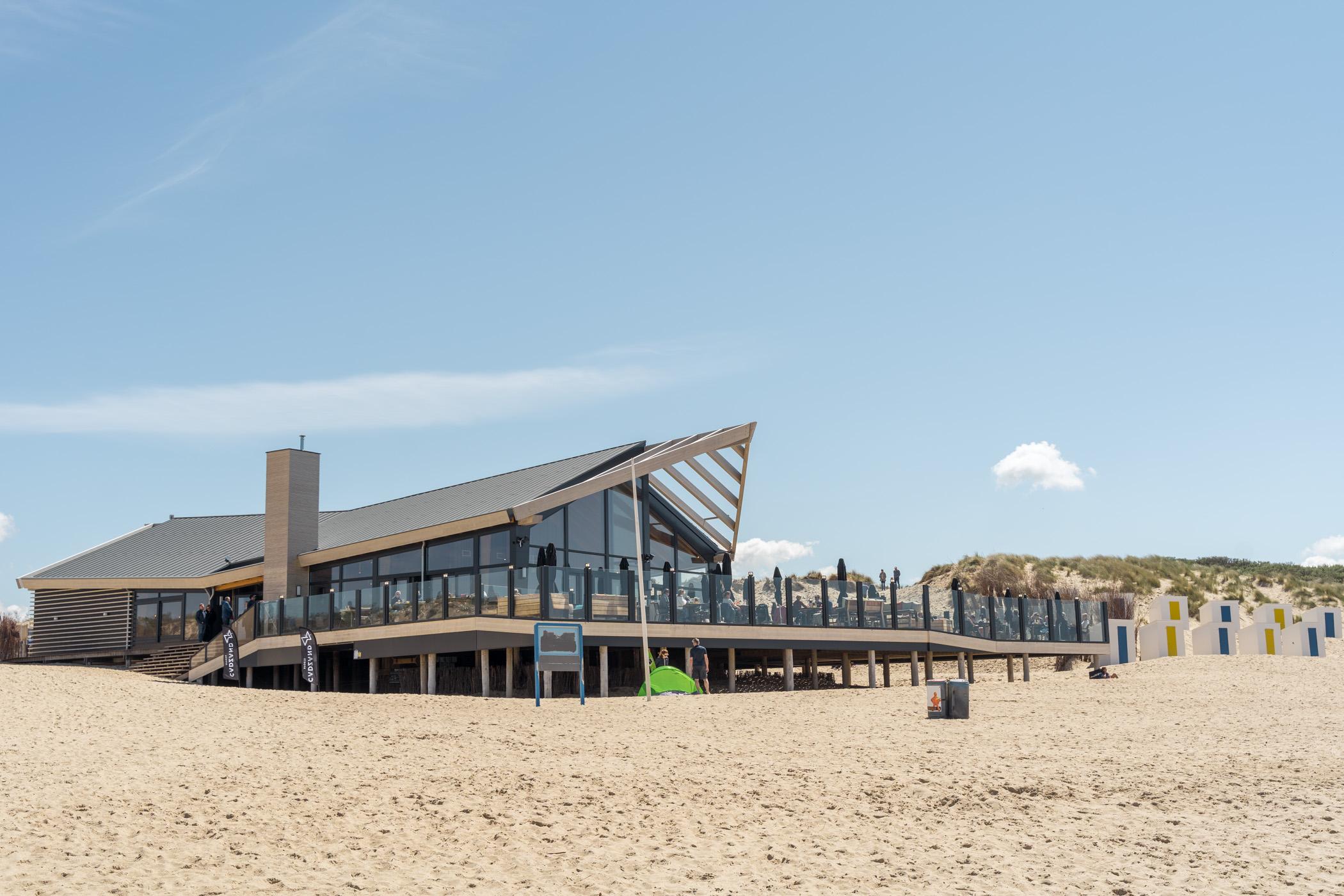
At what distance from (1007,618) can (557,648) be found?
15.1 meters

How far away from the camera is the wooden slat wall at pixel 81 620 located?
32688 mm

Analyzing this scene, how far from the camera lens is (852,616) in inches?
1100

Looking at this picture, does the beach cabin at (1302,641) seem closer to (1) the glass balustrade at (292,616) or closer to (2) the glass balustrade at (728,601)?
(2) the glass balustrade at (728,601)

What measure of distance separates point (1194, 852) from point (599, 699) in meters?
12.8

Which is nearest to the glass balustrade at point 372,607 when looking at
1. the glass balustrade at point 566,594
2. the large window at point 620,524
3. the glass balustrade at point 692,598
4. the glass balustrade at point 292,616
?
the glass balustrade at point 292,616

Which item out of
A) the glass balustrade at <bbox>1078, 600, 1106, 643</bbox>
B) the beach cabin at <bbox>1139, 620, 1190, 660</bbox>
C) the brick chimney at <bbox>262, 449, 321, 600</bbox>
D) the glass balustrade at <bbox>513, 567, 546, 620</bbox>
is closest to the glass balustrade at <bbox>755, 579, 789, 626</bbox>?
the glass balustrade at <bbox>513, 567, 546, 620</bbox>

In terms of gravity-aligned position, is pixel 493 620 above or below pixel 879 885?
above

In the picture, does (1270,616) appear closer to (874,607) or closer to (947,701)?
(874,607)

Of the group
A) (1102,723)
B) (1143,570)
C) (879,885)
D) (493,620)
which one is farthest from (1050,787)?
(1143,570)

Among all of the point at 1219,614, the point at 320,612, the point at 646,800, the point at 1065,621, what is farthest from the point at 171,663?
the point at 1219,614

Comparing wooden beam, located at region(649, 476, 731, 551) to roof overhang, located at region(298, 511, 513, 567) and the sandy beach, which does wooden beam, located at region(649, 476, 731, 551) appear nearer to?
roof overhang, located at region(298, 511, 513, 567)

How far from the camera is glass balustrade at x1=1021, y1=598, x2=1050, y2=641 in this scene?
32.3 m

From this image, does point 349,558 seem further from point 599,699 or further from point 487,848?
point 487,848

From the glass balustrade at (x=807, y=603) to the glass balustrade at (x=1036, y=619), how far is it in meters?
7.67
